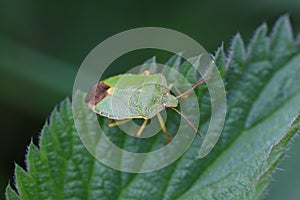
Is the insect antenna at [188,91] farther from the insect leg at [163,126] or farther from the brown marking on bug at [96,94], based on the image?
the brown marking on bug at [96,94]

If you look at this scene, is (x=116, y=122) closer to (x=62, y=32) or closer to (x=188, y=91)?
(x=188, y=91)

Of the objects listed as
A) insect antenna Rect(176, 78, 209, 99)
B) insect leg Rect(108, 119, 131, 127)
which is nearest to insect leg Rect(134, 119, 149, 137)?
insect leg Rect(108, 119, 131, 127)

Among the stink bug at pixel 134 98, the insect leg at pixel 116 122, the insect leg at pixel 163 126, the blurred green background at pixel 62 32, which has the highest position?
the blurred green background at pixel 62 32

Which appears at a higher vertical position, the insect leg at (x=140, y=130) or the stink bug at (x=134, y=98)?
the stink bug at (x=134, y=98)

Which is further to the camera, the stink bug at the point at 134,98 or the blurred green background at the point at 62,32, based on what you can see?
the blurred green background at the point at 62,32

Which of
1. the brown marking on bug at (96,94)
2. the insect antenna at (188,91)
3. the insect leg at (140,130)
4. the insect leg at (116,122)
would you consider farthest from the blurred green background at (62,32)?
the insect antenna at (188,91)

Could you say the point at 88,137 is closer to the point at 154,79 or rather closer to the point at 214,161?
the point at 154,79

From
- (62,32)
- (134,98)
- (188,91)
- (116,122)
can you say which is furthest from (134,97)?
(62,32)

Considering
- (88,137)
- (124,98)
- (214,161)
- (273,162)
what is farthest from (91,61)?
(273,162)
